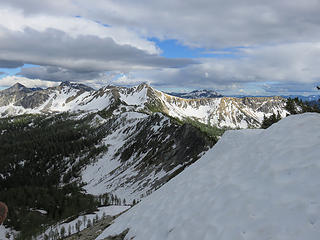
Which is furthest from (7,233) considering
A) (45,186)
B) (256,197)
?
(256,197)

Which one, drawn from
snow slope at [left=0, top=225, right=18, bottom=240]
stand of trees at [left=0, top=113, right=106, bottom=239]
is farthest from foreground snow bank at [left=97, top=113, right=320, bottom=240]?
snow slope at [left=0, top=225, right=18, bottom=240]

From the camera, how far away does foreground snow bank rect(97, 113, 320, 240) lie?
27.4ft

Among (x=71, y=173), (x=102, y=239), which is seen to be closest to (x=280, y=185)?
(x=102, y=239)

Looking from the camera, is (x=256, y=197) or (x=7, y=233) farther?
(x=7, y=233)

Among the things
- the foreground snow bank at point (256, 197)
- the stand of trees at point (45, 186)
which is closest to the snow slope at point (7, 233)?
the stand of trees at point (45, 186)

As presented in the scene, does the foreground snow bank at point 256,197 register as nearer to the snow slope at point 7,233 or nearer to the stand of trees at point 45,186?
the stand of trees at point 45,186

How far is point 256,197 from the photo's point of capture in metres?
10.2

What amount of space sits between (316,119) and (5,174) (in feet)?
701

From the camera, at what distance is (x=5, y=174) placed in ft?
562

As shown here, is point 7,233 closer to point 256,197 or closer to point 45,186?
point 45,186

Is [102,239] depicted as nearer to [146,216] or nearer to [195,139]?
[146,216]

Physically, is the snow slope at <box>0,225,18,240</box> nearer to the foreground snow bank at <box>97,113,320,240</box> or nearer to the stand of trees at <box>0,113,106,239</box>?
the stand of trees at <box>0,113,106,239</box>

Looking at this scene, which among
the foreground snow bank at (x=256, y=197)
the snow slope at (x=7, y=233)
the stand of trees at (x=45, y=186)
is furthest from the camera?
the stand of trees at (x=45, y=186)

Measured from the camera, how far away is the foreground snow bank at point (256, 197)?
329 inches
